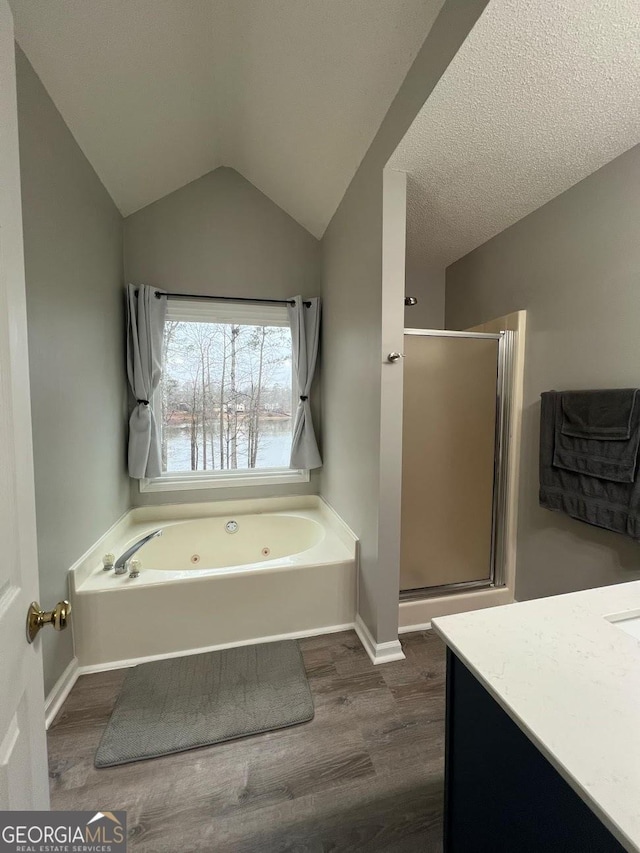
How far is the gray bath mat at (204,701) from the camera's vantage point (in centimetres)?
132

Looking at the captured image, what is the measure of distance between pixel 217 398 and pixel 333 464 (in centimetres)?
105

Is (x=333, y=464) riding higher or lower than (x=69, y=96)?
lower

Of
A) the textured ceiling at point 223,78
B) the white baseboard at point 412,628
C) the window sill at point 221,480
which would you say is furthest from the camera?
the window sill at point 221,480

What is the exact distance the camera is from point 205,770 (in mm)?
1220

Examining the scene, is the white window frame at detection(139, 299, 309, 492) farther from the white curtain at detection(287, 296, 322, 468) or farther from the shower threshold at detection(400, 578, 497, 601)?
the shower threshold at detection(400, 578, 497, 601)

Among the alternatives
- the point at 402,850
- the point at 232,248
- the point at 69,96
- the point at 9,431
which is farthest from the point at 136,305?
the point at 402,850

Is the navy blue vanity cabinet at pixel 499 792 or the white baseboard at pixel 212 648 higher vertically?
the navy blue vanity cabinet at pixel 499 792

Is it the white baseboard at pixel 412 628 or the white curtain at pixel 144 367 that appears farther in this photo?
the white curtain at pixel 144 367

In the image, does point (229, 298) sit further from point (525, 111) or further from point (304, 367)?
point (525, 111)

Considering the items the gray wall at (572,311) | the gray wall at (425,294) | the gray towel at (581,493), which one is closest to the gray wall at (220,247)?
the gray wall at (425,294)

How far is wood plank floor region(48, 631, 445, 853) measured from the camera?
1.04m

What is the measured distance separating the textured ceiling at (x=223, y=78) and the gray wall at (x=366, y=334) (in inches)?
5.0

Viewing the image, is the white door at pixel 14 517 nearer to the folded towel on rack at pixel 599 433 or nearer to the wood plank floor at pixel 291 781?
the wood plank floor at pixel 291 781

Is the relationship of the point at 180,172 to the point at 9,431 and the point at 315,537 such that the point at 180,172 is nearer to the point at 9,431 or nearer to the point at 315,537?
the point at 9,431
